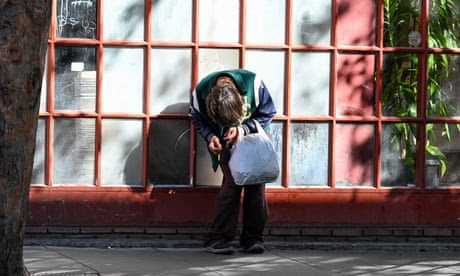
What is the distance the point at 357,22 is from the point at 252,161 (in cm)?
172

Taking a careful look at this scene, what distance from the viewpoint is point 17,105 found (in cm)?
637

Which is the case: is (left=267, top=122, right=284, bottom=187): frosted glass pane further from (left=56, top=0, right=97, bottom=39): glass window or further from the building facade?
(left=56, top=0, right=97, bottom=39): glass window

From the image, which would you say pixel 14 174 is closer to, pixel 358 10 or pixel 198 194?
pixel 198 194

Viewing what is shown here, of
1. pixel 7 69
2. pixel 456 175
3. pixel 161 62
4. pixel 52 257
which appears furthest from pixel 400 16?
pixel 7 69

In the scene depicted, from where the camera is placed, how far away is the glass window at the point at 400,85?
973cm

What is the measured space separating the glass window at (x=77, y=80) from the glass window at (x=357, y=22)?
2.21m

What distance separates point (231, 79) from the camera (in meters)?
8.99

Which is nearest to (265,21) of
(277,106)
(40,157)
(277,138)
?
(277,106)

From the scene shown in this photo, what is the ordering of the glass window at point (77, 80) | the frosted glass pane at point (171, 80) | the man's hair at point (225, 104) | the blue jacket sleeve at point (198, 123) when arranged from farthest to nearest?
1. the frosted glass pane at point (171, 80)
2. the glass window at point (77, 80)
3. the blue jacket sleeve at point (198, 123)
4. the man's hair at point (225, 104)

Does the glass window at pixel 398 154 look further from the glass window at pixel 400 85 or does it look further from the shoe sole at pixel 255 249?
the shoe sole at pixel 255 249

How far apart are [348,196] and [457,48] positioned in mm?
1689

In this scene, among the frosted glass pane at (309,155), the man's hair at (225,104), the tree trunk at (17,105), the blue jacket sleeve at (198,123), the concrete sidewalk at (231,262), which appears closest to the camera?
the tree trunk at (17,105)

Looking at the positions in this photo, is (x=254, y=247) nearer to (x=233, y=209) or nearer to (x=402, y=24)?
(x=233, y=209)

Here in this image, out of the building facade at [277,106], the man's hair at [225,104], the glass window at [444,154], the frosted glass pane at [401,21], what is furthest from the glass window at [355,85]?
the man's hair at [225,104]
